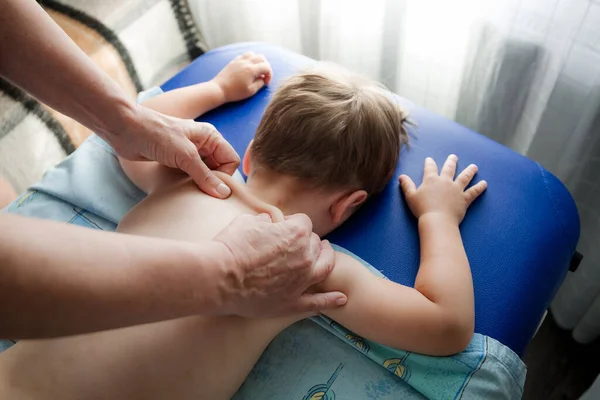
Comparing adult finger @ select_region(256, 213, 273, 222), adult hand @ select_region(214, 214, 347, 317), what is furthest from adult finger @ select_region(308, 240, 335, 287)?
adult finger @ select_region(256, 213, 273, 222)

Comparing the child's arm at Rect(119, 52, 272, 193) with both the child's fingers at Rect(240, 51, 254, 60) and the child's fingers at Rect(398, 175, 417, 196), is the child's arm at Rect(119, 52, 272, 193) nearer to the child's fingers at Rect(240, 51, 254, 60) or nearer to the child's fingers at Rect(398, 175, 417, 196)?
the child's fingers at Rect(240, 51, 254, 60)

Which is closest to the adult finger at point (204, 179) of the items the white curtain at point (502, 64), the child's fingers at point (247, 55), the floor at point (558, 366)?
the child's fingers at point (247, 55)

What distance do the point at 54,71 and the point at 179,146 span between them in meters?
0.24

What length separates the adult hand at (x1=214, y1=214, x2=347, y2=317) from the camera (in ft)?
2.16

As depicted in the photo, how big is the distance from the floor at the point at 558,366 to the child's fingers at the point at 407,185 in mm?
Result: 704

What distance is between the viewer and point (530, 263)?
3.01 feet

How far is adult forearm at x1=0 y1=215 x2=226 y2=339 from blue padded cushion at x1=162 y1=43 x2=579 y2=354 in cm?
43

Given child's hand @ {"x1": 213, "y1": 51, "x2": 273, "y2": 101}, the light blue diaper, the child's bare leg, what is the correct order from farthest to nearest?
child's hand @ {"x1": 213, "y1": 51, "x2": 273, "y2": 101}
the light blue diaper
the child's bare leg

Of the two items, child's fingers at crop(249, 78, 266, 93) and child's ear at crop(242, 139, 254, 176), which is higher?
child's fingers at crop(249, 78, 266, 93)

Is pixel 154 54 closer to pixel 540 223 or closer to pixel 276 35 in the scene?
pixel 276 35

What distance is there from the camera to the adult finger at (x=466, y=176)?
0.99 meters

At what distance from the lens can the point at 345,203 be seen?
3.00ft

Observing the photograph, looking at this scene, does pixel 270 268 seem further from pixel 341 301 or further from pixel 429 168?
pixel 429 168

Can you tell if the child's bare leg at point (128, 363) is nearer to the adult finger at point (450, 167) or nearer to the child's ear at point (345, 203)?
the child's ear at point (345, 203)
